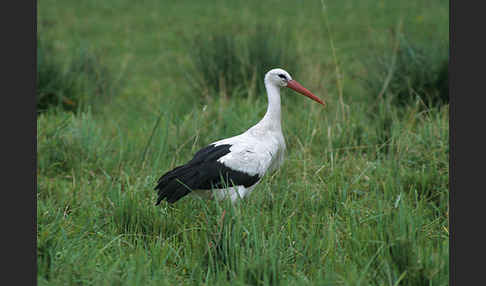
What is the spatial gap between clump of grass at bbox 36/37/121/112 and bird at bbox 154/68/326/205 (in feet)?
8.80

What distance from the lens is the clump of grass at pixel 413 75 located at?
20.7 ft

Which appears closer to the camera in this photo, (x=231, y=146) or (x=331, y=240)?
(x=331, y=240)

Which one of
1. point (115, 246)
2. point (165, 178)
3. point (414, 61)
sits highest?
point (414, 61)

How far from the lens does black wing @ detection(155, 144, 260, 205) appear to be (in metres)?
3.68

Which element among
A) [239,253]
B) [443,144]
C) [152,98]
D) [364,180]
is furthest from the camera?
[152,98]

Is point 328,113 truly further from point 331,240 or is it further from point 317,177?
point 331,240

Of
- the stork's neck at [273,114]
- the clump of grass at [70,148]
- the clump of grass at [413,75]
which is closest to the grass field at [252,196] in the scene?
the clump of grass at [70,148]

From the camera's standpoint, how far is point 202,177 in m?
3.72

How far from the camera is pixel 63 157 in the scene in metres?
4.92

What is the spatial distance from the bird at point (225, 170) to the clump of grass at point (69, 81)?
2.68 metres

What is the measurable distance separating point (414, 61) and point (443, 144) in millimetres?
1773

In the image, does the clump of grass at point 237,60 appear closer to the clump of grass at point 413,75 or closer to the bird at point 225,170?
the clump of grass at point 413,75

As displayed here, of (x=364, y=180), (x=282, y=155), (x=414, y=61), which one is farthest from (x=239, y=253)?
(x=414, y=61)

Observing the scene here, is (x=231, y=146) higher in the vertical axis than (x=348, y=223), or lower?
higher
